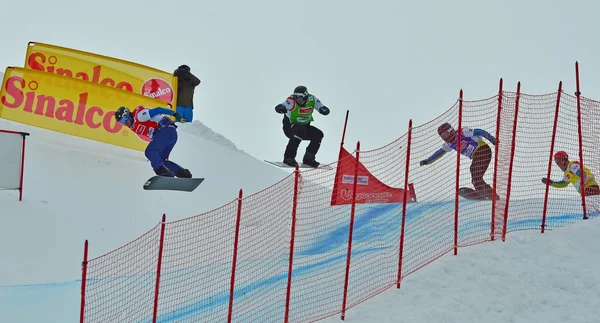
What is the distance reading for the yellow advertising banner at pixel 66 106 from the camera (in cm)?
1481

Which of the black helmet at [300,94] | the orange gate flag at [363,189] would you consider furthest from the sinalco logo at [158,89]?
the orange gate flag at [363,189]

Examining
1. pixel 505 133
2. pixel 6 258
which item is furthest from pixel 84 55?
pixel 505 133

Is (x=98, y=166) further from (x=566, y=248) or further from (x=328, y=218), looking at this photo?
(x=566, y=248)

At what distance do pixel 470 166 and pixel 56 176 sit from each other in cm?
703

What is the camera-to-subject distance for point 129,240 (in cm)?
1199

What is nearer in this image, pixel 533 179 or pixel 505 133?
pixel 505 133

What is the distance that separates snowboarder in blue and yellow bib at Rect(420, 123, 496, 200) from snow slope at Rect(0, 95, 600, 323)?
6.25ft

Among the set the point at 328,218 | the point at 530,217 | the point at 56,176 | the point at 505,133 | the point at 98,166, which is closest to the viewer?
the point at 505,133

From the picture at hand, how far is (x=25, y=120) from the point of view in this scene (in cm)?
1480

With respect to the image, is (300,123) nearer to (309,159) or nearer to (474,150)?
(309,159)

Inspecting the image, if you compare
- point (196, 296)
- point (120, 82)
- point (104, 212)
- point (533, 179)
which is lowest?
point (196, 296)

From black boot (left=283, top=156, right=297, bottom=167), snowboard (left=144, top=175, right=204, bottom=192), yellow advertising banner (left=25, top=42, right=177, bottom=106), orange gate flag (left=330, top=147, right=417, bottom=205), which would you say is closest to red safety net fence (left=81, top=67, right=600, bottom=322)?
orange gate flag (left=330, top=147, right=417, bottom=205)

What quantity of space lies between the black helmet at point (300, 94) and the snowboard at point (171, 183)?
265 cm

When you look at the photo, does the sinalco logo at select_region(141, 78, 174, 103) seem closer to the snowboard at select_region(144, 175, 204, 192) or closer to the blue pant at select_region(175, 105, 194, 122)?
the blue pant at select_region(175, 105, 194, 122)
